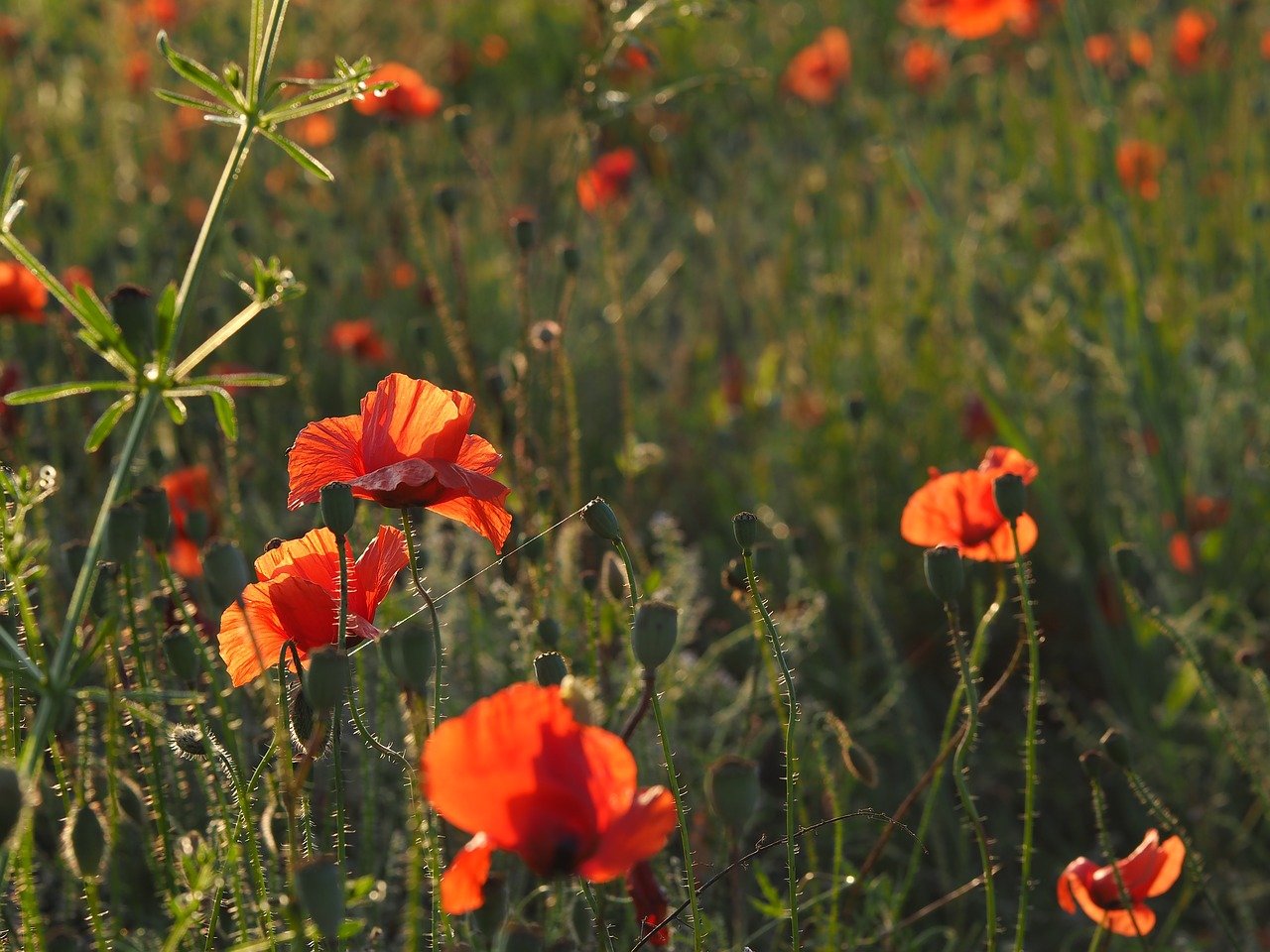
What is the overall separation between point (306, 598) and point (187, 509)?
93cm

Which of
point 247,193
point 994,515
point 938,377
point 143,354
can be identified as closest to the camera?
point 143,354

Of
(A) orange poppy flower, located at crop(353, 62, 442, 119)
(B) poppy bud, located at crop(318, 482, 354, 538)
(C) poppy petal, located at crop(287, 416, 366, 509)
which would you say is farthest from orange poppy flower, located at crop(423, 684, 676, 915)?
(A) orange poppy flower, located at crop(353, 62, 442, 119)

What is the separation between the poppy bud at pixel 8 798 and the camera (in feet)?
2.15

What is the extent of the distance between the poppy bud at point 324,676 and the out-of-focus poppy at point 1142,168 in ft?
9.14

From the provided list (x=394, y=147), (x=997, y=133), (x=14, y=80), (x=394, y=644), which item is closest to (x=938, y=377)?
(x=997, y=133)

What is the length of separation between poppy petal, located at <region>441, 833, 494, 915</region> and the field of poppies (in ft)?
0.04

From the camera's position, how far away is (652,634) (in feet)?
2.98

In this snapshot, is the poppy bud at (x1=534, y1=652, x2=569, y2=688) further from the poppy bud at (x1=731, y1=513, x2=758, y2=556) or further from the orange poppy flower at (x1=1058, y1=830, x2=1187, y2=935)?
the orange poppy flower at (x1=1058, y1=830, x2=1187, y2=935)

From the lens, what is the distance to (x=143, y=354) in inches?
34.6

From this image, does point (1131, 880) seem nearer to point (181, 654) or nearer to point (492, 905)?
point (492, 905)

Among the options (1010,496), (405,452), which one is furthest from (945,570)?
(405,452)

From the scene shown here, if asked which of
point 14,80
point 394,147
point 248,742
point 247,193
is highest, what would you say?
point 14,80

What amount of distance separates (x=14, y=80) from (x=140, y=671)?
294 centimetres

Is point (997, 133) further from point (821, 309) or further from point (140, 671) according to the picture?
point (140, 671)
